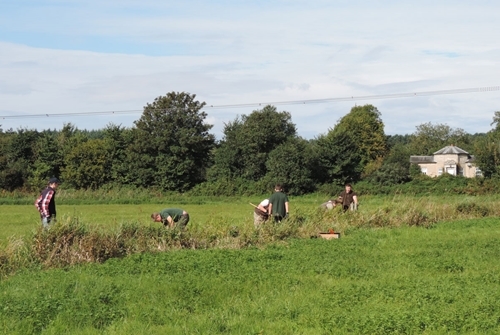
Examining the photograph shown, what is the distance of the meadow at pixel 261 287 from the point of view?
8859 millimetres

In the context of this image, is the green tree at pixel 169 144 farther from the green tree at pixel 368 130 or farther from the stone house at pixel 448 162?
the stone house at pixel 448 162

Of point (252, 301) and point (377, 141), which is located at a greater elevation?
point (377, 141)

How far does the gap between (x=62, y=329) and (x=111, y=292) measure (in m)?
1.86

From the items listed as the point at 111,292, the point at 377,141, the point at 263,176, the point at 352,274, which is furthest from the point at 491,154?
the point at 111,292

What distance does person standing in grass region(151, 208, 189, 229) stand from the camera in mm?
17203

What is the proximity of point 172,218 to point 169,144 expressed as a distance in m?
42.3

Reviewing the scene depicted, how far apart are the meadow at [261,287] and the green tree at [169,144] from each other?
4049cm

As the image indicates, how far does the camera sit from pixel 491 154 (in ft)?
192

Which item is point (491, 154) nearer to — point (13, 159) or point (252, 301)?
point (13, 159)

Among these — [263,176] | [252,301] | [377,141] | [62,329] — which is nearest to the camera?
[62,329]

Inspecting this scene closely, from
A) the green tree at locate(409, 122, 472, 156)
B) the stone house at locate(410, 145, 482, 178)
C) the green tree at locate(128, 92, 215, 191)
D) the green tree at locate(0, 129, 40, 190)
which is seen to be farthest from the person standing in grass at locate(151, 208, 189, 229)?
the green tree at locate(409, 122, 472, 156)

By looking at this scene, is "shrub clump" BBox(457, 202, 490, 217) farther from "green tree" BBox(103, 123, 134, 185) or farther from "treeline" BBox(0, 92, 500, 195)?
"green tree" BBox(103, 123, 134, 185)

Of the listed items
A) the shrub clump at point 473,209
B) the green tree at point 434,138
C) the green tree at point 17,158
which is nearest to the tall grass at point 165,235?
the shrub clump at point 473,209

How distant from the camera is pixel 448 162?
3711 inches
